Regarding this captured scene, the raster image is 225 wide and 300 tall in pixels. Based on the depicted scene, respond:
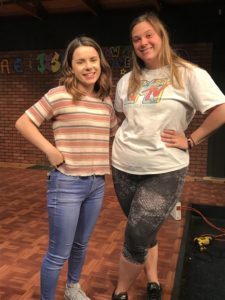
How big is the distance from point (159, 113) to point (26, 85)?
5.06 metres

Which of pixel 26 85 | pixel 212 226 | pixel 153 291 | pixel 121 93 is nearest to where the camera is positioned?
pixel 121 93

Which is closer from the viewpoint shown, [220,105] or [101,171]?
[220,105]

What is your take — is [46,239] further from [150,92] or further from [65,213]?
[150,92]

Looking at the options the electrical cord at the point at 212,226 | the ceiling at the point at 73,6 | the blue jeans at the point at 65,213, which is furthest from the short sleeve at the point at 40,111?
the ceiling at the point at 73,6

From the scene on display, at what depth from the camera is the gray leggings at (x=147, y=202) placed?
158 centimetres

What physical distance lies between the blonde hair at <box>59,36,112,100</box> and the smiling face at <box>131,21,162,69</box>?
185 millimetres

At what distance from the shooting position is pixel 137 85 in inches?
62.9

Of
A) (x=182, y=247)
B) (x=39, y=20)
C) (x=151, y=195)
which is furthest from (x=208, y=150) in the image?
(x=151, y=195)

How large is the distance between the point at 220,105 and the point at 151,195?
0.51 m

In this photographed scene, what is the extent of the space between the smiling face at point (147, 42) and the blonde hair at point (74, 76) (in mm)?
185

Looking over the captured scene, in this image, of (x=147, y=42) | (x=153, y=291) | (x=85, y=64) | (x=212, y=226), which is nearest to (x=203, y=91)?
(x=147, y=42)

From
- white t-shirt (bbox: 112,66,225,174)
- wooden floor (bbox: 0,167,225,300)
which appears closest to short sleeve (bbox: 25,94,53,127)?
white t-shirt (bbox: 112,66,225,174)

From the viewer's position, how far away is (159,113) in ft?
4.99

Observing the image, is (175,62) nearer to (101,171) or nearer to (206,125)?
(206,125)
